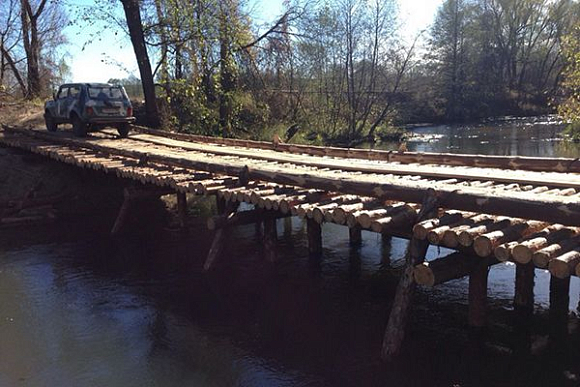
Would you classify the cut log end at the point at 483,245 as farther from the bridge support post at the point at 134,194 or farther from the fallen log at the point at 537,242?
the bridge support post at the point at 134,194

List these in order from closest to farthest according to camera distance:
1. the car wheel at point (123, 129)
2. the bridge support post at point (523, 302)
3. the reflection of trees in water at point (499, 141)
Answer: the bridge support post at point (523, 302), the car wheel at point (123, 129), the reflection of trees in water at point (499, 141)

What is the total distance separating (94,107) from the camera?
16797 mm

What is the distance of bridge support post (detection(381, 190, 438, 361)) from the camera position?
638cm

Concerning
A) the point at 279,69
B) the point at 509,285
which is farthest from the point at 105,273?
the point at 279,69

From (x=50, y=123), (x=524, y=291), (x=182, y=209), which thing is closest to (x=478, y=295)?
(x=524, y=291)

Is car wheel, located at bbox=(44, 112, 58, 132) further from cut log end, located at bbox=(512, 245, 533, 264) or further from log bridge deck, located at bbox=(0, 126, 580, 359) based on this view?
cut log end, located at bbox=(512, 245, 533, 264)

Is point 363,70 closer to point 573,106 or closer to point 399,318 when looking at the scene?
point 573,106

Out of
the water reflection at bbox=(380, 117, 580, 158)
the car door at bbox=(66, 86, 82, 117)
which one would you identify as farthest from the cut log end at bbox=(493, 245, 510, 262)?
the water reflection at bbox=(380, 117, 580, 158)

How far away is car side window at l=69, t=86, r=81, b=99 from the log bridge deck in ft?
17.1

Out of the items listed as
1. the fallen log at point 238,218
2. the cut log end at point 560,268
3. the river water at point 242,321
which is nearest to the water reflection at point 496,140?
the river water at point 242,321

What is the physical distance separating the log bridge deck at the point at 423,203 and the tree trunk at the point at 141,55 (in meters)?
10.5

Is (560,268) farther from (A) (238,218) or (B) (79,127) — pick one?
(B) (79,127)

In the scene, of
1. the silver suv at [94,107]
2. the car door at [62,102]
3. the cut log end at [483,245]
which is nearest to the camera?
the cut log end at [483,245]

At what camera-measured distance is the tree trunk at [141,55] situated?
22406 millimetres
